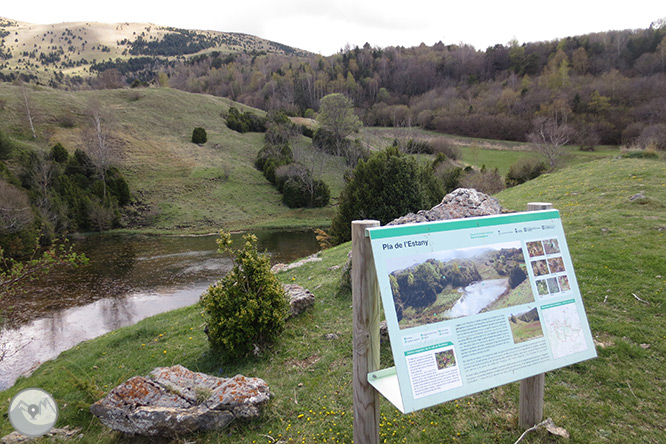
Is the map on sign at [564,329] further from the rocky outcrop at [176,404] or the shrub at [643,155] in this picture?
the shrub at [643,155]

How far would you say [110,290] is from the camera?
18531 mm

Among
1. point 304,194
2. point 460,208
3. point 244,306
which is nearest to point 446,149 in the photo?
point 304,194

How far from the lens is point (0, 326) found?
1329cm

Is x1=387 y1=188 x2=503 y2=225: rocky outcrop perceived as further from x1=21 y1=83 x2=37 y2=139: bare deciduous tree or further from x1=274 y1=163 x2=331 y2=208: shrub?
x1=21 y1=83 x2=37 y2=139: bare deciduous tree

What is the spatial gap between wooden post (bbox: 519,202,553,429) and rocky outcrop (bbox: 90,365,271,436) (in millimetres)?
3756

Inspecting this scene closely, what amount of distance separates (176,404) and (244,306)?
233 cm

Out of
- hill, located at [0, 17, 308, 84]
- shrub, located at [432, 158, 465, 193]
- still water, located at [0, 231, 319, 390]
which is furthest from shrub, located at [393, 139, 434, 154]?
hill, located at [0, 17, 308, 84]

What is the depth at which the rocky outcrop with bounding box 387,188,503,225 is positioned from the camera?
32.6ft

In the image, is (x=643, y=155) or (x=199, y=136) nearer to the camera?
(x=643, y=155)

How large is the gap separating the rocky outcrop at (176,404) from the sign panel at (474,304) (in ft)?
9.41

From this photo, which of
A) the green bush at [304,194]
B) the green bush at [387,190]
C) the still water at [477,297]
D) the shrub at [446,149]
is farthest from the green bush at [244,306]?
the shrub at [446,149]

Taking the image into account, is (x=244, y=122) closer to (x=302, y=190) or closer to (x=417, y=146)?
(x=302, y=190)

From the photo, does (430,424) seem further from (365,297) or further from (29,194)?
(29,194)

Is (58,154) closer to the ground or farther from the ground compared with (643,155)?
farther from the ground
